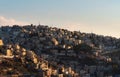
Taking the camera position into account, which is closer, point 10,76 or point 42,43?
point 10,76

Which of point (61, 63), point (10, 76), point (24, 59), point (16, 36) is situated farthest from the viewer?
point (16, 36)

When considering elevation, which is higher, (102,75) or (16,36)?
(16,36)

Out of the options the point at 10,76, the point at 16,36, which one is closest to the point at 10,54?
the point at 10,76

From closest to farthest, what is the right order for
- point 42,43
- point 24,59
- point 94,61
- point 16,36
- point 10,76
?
1. point 10,76
2. point 24,59
3. point 94,61
4. point 42,43
5. point 16,36

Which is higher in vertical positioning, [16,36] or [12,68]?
[16,36]

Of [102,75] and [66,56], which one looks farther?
[66,56]

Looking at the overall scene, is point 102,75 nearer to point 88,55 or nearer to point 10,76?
point 88,55

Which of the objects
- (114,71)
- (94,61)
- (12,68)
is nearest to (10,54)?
(12,68)

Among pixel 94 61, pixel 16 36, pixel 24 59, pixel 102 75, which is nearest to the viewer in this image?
pixel 24 59

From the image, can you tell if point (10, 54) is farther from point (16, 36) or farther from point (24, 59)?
point (16, 36)

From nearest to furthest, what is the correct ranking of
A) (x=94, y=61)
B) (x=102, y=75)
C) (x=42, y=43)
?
1. (x=102, y=75)
2. (x=94, y=61)
3. (x=42, y=43)
